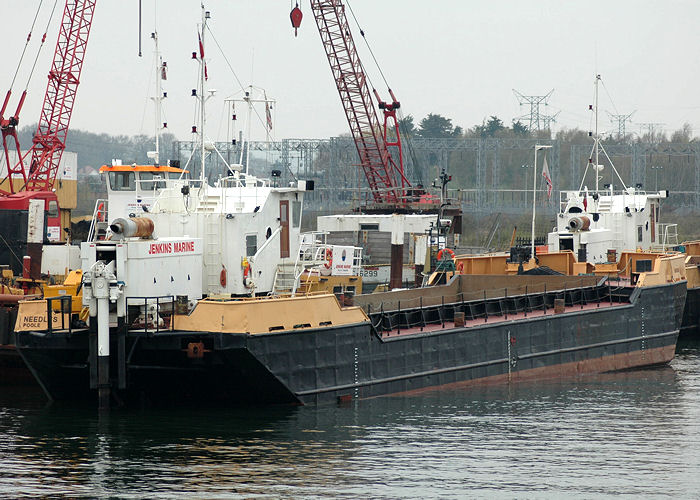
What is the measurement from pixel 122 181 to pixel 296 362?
9594 mm

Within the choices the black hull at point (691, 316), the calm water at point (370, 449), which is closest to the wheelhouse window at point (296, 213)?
the calm water at point (370, 449)

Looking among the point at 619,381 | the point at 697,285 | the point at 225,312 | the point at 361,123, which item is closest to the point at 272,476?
the point at 225,312

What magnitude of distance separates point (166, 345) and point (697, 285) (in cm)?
2354

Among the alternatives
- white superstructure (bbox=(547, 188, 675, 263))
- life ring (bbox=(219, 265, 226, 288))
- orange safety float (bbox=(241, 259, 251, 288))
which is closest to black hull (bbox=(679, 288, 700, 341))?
white superstructure (bbox=(547, 188, 675, 263))

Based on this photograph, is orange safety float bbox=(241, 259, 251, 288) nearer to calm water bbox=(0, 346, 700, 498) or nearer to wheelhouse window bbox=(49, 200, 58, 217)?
calm water bbox=(0, 346, 700, 498)

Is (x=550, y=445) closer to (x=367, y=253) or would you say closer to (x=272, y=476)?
(x=272, y=476)

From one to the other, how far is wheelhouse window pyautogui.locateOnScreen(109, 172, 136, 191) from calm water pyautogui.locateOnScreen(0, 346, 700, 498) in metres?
6.45

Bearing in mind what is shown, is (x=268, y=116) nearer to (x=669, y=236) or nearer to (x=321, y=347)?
(x=321, y=347)

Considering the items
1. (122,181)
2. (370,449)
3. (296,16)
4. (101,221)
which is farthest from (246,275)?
(296,16)

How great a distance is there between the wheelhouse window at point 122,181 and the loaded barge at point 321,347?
7181 millimetres

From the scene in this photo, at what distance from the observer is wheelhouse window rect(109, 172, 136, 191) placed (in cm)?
2750

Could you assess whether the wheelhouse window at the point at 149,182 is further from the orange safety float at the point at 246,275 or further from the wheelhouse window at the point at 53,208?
the wheelhouse window at the point at 53,208

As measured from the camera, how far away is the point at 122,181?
27750mm

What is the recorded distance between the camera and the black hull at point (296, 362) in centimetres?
2002
